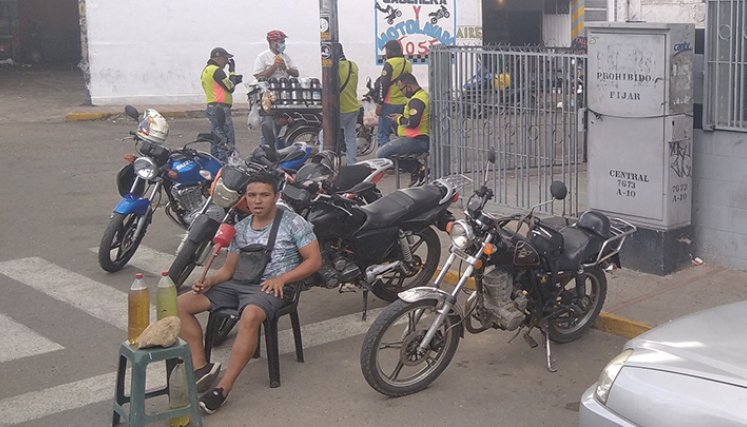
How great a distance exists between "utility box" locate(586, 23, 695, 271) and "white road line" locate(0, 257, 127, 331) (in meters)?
4.17

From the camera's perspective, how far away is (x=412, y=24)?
897 inches

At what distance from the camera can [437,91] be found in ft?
35.5

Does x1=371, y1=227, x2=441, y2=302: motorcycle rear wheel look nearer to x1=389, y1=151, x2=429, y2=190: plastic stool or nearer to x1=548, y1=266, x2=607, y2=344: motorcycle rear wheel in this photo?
x1=548, y1=266, x2=607, y2=344: motorcycle rear wheel

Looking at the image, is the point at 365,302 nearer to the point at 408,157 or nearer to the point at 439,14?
the point at 408,157

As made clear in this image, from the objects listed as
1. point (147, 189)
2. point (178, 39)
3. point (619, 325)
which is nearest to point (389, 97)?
point (147, 189)

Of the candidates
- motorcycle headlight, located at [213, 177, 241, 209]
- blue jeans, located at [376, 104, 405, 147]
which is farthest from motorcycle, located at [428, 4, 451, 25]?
motorcycle headlight, located at [213, 177, 241, 209]

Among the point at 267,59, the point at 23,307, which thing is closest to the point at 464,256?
the point at 23,307

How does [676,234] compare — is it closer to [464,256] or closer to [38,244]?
[464,256]

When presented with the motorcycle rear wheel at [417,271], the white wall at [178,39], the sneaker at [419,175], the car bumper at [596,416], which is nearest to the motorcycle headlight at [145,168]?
the motorcycle rear wheel at [417,271]

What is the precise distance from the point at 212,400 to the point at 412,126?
5921mm

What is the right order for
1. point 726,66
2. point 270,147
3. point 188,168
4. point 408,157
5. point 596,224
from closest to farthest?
point 596,224 → point 270,147 → point 726,66 → point 188,168 → point 408,157

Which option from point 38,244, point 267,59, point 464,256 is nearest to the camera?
point 464,256

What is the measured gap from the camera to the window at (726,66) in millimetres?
7926

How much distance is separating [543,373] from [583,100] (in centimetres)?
331
